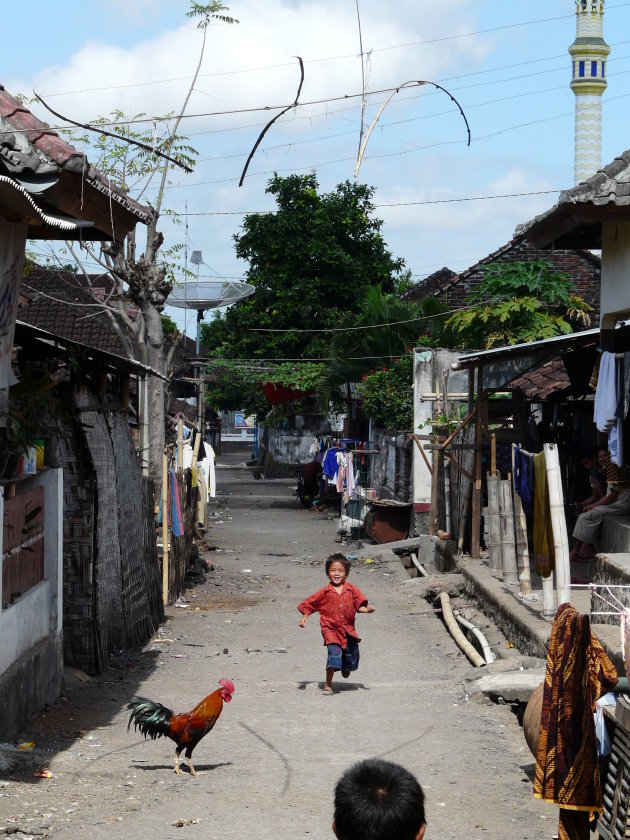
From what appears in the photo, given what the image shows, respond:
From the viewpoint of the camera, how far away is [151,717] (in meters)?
6.84

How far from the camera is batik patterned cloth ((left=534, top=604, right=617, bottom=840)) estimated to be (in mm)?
4613

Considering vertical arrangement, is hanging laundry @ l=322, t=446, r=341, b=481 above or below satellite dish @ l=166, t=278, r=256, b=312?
below

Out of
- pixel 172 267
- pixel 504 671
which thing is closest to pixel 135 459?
pixel 504 671

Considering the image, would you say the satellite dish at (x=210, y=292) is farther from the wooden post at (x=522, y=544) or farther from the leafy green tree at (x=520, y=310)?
the wooden post at (x=522, y=544)

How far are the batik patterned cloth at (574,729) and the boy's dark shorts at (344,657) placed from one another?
4762 mm

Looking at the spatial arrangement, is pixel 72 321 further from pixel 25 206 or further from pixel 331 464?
pixel 25 206

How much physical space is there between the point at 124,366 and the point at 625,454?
4924mm

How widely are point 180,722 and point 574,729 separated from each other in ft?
9.53

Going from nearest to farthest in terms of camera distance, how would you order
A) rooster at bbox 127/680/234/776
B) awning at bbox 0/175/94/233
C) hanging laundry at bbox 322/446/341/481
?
awning at bbox 0/175/94/233 → rooster at bbox 127/680/234/776 → hanging laundry at bbox 322/446/341/481

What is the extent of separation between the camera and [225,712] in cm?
864

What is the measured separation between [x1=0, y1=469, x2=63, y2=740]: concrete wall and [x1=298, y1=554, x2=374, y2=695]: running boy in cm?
210

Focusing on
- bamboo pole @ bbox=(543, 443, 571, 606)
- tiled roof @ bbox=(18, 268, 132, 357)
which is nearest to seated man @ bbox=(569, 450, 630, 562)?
bamboo pole @ bbox=(543, 443, 571, 606)

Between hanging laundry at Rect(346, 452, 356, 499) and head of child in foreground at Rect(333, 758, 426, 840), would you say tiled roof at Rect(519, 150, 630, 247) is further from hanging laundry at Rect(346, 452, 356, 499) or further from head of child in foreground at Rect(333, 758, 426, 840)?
hanging laundry at Rect(346, 452, 356, 499)

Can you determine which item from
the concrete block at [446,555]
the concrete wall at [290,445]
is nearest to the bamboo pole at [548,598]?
the concrete block at [446,555]
